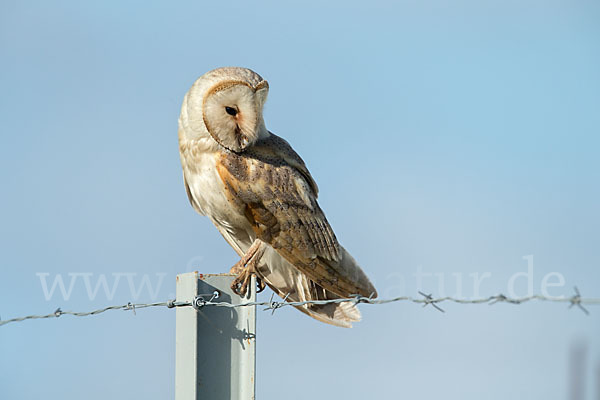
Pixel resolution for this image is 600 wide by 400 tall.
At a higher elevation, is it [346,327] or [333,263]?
[333,263]

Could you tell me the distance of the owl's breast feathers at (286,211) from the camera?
5.00 meters

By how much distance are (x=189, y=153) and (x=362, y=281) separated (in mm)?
1492

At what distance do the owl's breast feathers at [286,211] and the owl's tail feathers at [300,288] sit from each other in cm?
13

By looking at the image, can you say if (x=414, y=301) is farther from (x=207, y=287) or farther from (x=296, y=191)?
(x=296, y=191)

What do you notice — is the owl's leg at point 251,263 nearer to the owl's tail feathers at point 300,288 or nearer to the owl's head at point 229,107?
the owl's tail feathers at point 300,288

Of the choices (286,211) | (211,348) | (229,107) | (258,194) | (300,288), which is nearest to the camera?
(211,348)

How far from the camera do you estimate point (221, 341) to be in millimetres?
3375

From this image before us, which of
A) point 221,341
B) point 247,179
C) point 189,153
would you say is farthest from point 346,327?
point 221,341

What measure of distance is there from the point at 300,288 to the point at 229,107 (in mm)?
1471

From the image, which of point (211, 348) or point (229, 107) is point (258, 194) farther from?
point (211, 348)

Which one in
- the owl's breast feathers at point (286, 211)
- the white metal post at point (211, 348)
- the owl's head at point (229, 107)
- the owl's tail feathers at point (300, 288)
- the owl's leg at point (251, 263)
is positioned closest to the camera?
the white metal post at point (211, 348)

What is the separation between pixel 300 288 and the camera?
18.2 feet

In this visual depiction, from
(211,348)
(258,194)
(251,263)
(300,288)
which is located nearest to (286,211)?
(258,194)

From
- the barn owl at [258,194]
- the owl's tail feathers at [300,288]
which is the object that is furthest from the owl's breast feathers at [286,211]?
the owl's tail feathers at [300,288]
